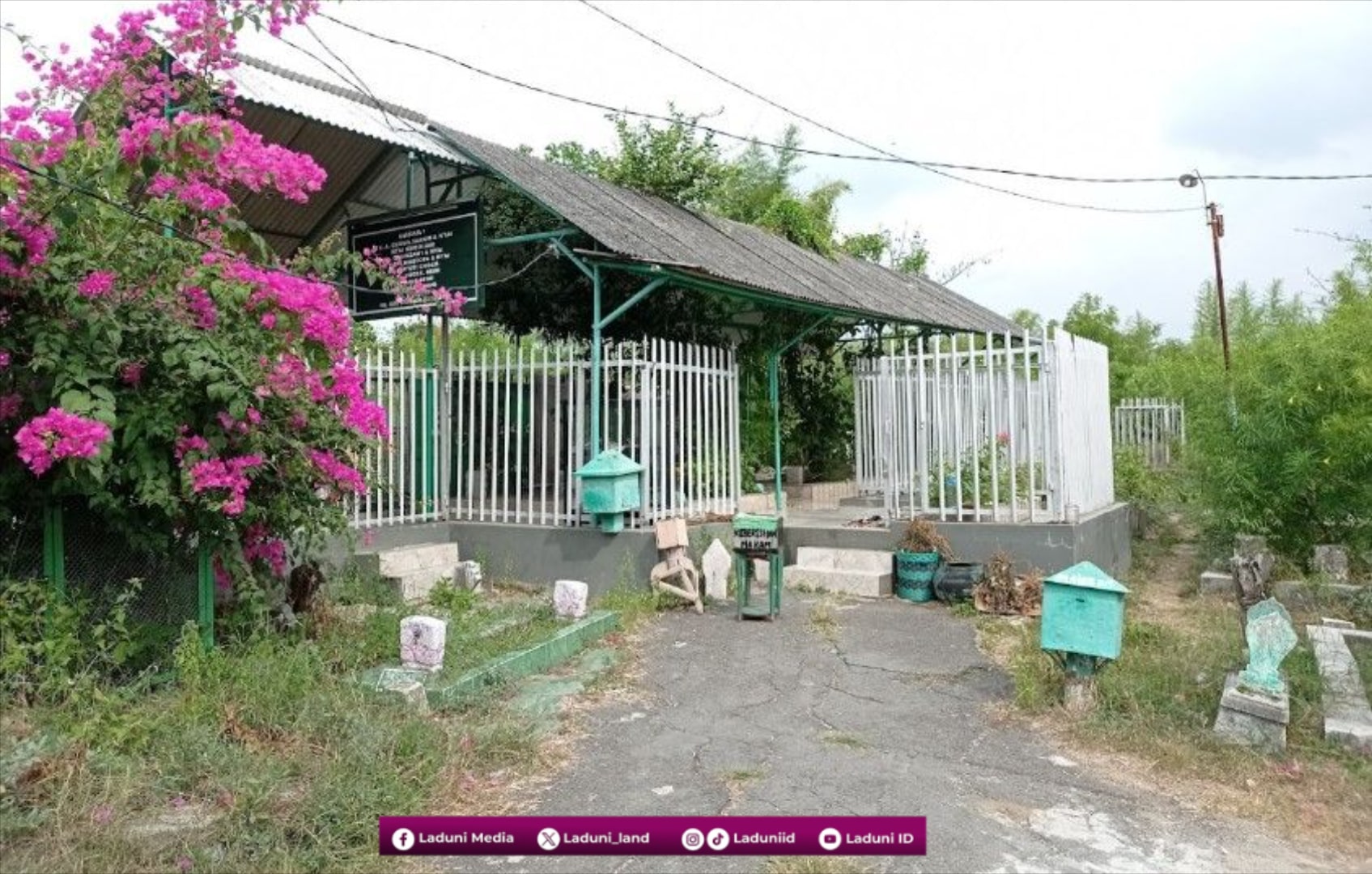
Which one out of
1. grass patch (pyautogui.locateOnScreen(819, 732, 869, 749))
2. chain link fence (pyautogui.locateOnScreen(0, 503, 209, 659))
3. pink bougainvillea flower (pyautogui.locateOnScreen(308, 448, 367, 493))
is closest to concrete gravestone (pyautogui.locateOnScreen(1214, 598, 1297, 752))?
grass patch (pyautogui.locateOnScreen(819, 732, 869, 749))

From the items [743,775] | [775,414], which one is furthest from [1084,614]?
[775,414]

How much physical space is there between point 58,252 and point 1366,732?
6.58 m

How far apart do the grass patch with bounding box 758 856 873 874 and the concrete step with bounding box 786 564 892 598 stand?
511 cm

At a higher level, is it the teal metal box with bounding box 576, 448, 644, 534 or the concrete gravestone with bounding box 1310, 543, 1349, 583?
the teal metal box with bounding box 576, 448, 644, 534

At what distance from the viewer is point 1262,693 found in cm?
448

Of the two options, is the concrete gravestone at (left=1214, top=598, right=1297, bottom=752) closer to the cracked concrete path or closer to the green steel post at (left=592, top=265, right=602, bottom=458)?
the cracked concrete path

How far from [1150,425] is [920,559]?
12.6 metres

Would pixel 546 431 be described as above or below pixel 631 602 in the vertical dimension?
above

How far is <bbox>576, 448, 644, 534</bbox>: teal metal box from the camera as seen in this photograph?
796 cm

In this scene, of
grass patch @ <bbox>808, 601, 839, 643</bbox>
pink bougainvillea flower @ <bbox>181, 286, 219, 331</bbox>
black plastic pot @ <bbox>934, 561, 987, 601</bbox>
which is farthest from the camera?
black plastic pot @ <bbox>934, 561, 987, 601</bbox>

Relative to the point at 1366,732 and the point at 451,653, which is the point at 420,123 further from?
the point at 1366,732

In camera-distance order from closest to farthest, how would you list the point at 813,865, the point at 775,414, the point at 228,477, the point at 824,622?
the point at 813,865
the point at 228,477
the point at 824,622
the point at 775,414

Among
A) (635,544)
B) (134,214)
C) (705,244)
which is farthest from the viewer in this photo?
(705,244)

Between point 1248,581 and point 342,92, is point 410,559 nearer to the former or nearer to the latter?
point 342,92
